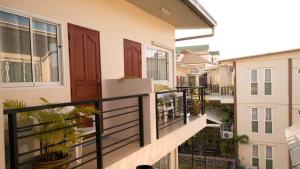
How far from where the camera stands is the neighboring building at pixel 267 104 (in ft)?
48.9

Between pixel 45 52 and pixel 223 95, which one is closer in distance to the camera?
pixel 45 52

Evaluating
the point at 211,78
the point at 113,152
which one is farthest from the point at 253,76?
the point at 113,152

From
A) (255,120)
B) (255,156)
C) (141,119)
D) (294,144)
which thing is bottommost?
(255,156)

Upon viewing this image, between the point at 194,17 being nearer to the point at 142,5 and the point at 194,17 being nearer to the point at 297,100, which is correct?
the point at 142,5

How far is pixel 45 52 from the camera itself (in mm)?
4246

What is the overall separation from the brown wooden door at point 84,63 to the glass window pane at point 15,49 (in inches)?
37.0

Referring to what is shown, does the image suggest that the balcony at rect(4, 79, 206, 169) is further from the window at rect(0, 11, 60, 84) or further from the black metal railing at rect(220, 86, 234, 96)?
the black metal railing at rect(220, 86, 234, 96)

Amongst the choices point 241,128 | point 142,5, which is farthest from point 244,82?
point 142,5

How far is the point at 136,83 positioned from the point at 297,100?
13253 millimetres

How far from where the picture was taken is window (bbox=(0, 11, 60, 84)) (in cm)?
362

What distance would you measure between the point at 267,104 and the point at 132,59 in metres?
12.2

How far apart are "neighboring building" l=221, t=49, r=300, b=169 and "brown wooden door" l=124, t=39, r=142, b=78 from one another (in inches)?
428

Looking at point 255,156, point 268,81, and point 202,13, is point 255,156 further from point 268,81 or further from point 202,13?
point 202,13

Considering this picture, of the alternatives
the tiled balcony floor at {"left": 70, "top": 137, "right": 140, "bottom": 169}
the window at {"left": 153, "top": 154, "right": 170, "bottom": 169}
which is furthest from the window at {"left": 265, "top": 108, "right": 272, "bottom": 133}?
the tiled balcony floor at {"left": 70, "top": 137, "right": 140, "bottom": 169}
